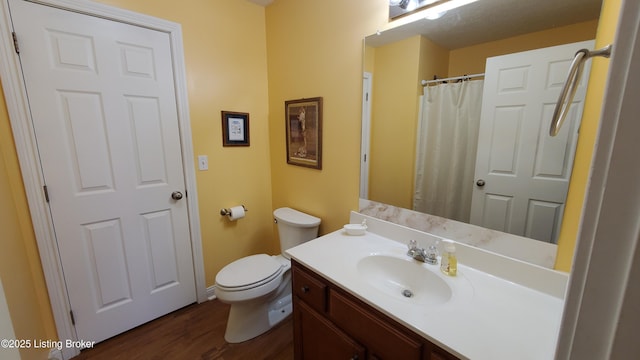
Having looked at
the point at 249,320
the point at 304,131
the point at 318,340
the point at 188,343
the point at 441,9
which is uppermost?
the point at 441,9

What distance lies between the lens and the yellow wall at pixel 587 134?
809 millimetres

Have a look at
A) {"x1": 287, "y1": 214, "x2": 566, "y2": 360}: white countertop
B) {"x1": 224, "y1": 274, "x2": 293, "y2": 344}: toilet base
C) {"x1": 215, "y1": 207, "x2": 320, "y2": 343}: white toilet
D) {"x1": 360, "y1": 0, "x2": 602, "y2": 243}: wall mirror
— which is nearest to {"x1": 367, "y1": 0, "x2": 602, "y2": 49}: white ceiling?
{"x1": 360, "y1": 0, "x2": 602, "y2": 243}: wall mirror

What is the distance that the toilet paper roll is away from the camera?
2105 mm

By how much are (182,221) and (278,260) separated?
0.78 meters

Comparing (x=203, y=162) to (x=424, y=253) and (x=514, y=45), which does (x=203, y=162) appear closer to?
(x=424, y=253)

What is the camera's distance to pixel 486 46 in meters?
1.09

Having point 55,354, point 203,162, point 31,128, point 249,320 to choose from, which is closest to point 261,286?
point 249,320

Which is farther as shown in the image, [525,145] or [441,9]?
[441,9]

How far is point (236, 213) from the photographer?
2.12 metres

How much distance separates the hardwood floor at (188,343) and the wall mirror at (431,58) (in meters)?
1.17

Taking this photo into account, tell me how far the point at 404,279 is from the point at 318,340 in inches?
19.6

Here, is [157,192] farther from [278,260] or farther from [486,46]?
[486,46]

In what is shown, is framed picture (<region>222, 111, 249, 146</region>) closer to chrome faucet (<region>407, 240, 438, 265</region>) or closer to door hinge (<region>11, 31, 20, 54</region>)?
door hinge (<region>11, 31, 20, 54</region>)

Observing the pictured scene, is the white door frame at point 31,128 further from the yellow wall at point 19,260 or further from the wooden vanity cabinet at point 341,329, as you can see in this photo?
the wooden vanity cabinet at point 341,329
